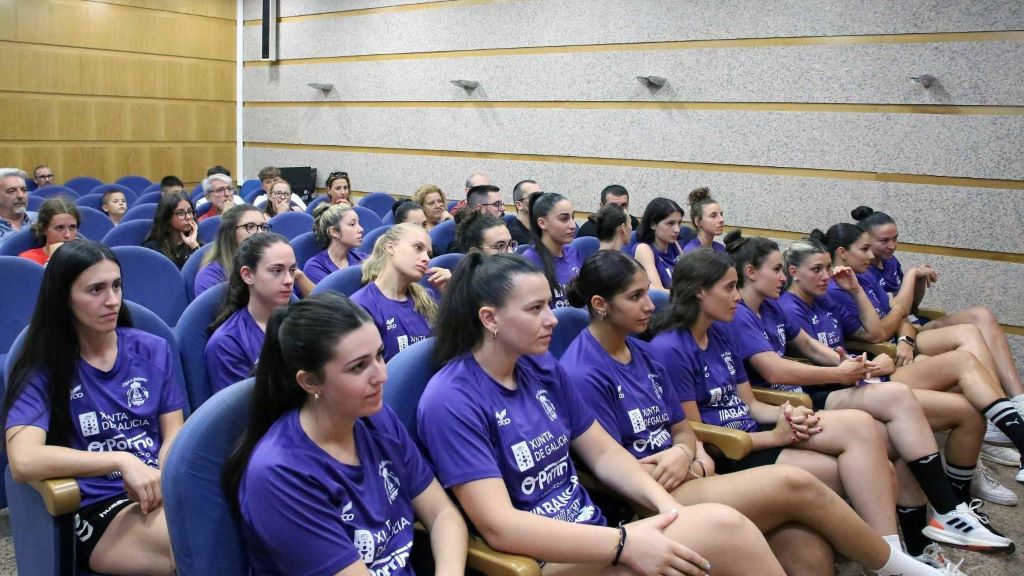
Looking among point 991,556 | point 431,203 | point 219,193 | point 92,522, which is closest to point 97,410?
point 92,522

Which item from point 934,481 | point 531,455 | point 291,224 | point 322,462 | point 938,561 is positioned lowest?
point 938,561

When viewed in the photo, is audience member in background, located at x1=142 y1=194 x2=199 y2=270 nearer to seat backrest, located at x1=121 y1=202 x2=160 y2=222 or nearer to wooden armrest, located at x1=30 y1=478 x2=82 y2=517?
seat backrest, located at x1=121 y1=202 x2=160 y2=222

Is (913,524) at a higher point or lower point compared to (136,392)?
lower

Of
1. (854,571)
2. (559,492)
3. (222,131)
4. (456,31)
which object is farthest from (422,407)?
(222,131)

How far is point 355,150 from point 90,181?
2.78 metres

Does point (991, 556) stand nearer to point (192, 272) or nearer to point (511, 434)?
point (511, 434)

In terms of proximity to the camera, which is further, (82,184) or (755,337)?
(82,184)

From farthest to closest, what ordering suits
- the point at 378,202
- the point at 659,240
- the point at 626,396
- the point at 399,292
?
the point at 378,202, the point at 659,240, the point at 399,292, the point at 626,396

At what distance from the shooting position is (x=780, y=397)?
3164 millimetres

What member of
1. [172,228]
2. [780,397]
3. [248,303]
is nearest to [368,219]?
[172,228]

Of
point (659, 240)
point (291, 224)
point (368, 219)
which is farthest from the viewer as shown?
point (368, 219)

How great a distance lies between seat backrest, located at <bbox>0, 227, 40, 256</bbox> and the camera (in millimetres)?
4293

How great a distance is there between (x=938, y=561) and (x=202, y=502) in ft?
7.73

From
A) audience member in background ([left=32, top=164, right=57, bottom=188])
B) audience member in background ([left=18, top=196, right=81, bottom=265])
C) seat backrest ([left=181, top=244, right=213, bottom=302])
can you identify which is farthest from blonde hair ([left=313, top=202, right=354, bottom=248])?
audience member in background ([left=32, top=164, right=57, bottom=188])
